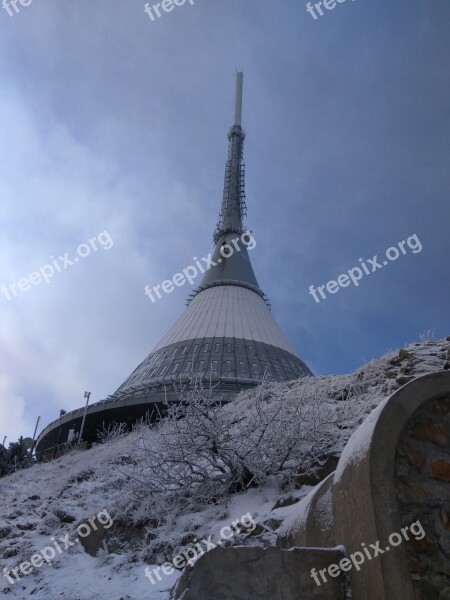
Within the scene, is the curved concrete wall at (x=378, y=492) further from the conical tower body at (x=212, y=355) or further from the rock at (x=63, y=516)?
the conical tower body at (x=212, y=355)

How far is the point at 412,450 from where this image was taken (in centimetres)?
343

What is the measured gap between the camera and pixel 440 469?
341 centimetres

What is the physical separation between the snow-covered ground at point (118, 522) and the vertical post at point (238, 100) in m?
49.2

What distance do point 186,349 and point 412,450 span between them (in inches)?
1023

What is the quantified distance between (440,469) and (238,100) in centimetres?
6034

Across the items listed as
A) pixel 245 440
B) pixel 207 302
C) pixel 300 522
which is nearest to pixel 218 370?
pixel 207 302

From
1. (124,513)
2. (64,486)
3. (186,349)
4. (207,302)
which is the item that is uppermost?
(207,302)

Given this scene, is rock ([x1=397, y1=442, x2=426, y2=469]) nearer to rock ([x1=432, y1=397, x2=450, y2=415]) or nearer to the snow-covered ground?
rock ([x1=432, y1=397, x2=450, y2=415])

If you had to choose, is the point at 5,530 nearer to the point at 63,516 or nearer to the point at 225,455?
the point at 63,516

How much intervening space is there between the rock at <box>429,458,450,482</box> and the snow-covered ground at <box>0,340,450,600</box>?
1942 millimetres

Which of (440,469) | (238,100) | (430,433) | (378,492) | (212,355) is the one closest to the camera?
(378,492)

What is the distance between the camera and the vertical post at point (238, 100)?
56156mm

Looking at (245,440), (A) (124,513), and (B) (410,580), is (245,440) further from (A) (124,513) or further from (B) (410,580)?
(B) (410,580)

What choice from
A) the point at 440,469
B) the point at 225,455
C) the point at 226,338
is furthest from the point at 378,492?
the point at 226,338
